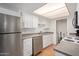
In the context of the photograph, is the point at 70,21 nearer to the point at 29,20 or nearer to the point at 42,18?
the point at 42,18

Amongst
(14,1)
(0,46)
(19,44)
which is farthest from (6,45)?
(14,1)

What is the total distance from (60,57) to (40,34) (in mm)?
498

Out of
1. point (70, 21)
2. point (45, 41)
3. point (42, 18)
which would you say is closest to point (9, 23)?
point (42, 18)

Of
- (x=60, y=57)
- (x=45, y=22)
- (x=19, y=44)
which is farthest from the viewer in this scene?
(x=19, y=44)

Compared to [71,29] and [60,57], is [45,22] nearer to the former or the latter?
[71,29]

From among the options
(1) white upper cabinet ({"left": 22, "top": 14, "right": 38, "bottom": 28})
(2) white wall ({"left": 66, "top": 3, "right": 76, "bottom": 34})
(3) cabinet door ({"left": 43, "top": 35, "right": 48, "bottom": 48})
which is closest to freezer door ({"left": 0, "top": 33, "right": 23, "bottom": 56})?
(1) white upper cabinet ({"left": 22, "top": 14, "right": 38, "bottom": 28})

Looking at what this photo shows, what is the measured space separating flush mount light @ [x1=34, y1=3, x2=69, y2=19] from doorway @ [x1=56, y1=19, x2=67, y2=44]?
0.30ft

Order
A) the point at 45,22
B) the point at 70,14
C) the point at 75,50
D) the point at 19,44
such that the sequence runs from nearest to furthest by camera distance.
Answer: the point at 75,50
the point at 70,14
the point at 45,22
the point at 19,44

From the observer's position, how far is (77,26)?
3.95ft

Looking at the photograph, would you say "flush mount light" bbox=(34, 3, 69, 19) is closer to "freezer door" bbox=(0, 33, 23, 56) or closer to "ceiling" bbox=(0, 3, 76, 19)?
"ceiling" bbox=(0, 3, 76, 19)

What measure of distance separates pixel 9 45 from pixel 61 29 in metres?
0.80

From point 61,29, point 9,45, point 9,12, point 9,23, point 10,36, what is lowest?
point 9,45

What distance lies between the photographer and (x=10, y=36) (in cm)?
133

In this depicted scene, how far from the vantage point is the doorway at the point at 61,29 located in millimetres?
1221
